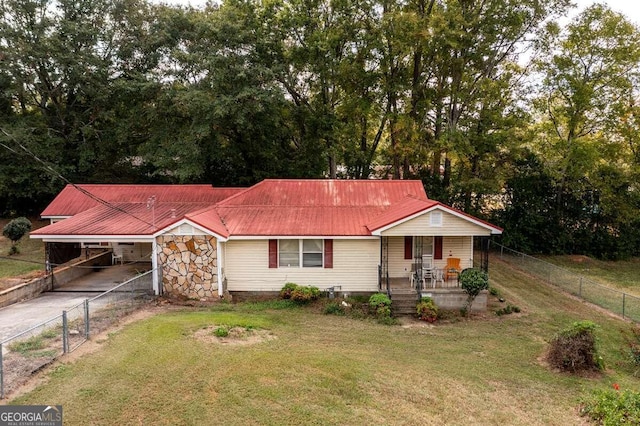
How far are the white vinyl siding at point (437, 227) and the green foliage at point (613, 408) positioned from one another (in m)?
7.38

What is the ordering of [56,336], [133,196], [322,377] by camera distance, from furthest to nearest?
[133,196] < [56,336] < [322,377]

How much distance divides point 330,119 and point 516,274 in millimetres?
14310

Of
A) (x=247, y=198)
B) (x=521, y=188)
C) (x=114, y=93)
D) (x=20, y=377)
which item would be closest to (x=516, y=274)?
(x=521, y=188)

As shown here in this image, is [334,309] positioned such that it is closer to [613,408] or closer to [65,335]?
[65,335]

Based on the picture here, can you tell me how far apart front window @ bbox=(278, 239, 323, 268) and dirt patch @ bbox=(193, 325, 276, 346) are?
172 inches

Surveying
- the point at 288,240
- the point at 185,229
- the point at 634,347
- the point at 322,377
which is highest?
the point at 185,229

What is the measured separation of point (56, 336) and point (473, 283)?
12.7m

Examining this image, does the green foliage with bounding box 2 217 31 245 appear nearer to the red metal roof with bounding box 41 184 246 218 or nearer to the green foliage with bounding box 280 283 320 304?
the red metal roof with bounding box 41 184 246 218

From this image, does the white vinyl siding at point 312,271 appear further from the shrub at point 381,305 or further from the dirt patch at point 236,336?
the dirt patch at point 236,336

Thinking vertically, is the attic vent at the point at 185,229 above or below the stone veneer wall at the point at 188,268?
above

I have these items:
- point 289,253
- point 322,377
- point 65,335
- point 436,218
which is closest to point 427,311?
point 436,218

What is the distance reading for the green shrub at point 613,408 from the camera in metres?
7.81

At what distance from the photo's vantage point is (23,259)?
20.3 m

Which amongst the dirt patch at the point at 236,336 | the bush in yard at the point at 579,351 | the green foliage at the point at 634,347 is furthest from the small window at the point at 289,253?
the green foliage at the point at 634,347
